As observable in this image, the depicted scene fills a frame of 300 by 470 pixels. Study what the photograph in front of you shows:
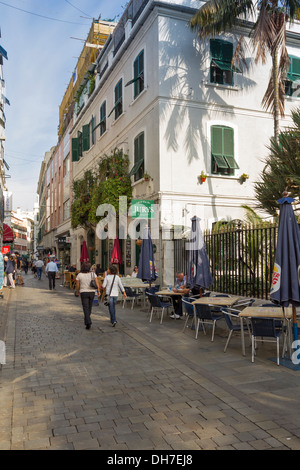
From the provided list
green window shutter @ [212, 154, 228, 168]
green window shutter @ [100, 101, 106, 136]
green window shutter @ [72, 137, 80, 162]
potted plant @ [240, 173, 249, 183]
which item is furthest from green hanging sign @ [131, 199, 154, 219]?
green window shutter @ [72, 137, 80, 162]

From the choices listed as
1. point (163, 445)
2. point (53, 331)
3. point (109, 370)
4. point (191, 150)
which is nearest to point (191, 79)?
point (191, 150)

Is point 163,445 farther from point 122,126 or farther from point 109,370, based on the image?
point 122,126

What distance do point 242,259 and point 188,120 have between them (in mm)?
7262

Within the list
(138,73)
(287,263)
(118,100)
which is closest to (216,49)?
(138,73)

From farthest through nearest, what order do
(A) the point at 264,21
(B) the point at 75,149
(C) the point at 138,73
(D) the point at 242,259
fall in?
(B) the point at 75,149 < (C) the point at 138,73 < (A) the point at 264,21 < (D) the point at 242,259

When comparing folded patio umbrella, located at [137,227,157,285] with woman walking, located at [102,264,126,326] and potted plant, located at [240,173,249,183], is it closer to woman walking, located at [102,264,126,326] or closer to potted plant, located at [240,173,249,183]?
woman walking, located at [102,264,126,326]

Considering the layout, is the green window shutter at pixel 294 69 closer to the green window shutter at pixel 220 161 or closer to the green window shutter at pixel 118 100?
the green window shutter at pixel 220 161

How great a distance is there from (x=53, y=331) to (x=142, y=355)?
301 centimetres

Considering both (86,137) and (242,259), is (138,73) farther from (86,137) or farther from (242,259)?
(242,259)

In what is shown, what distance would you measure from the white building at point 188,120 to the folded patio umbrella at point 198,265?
4.41m

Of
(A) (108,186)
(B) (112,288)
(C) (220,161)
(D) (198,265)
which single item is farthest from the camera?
(A) (108,186)

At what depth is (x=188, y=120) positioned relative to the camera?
600 inches

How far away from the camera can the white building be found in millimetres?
14875

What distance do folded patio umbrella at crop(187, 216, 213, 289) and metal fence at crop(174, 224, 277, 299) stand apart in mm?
1112
